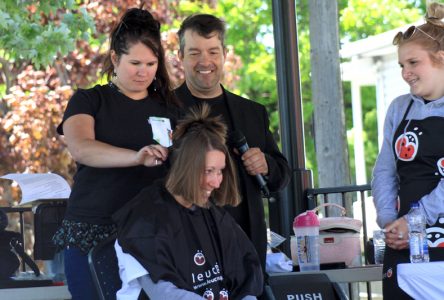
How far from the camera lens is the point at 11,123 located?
30.2ft

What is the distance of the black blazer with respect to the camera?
373cm

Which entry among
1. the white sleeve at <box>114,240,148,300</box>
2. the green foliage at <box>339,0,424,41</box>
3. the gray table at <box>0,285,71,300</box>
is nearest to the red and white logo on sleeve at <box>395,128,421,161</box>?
the white sleeve at <box>114,240,148,300</box>

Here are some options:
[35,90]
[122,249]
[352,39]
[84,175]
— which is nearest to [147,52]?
[84,175]

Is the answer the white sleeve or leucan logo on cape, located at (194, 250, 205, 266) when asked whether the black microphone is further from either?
the white sleeve

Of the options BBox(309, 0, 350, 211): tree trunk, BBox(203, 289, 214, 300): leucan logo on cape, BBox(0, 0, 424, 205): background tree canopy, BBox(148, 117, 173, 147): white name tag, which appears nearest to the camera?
BBox(203, 289, 214, 300): leucan logo on cape

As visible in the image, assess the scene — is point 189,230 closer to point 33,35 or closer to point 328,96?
point 33,35

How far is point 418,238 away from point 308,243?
1.26 m

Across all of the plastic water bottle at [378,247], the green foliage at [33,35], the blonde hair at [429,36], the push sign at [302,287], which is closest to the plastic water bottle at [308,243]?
the push sign at [302,287]

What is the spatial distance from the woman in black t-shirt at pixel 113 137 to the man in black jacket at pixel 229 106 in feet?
1.12

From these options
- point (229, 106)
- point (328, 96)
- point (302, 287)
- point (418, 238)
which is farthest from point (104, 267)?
point (328, 96)

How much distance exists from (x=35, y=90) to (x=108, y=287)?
20.2 feet

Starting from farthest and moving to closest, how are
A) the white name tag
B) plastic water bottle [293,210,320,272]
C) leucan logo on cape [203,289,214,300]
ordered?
plastic water bottle [293,210,320,272] < the white name tag < leucan logo on cape [203,289,214,300]

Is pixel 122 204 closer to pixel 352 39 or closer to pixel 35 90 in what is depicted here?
pixel 35 90

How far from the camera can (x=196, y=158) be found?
10.4 feet
